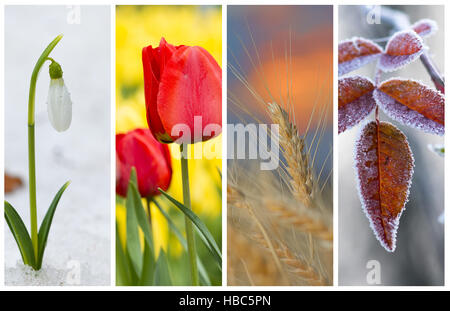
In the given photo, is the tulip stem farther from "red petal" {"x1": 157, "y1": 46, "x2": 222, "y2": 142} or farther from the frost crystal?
the frost crystal

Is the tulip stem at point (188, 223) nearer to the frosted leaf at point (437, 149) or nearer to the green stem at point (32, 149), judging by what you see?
the green stem at point (32, 149)

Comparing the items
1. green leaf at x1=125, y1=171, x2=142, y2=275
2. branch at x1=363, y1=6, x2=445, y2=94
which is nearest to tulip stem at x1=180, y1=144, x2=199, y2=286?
green leaf at x1=125, y1=171, x2=142, y2=275

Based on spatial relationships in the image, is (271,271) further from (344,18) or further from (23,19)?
(23,19)

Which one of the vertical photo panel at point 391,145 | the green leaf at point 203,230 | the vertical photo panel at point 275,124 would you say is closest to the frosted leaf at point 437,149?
the vertical photo panel at point 391,145

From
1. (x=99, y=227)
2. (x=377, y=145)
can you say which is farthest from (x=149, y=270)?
(x=377, y=145)

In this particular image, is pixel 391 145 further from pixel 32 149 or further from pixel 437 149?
pixel 32 149
